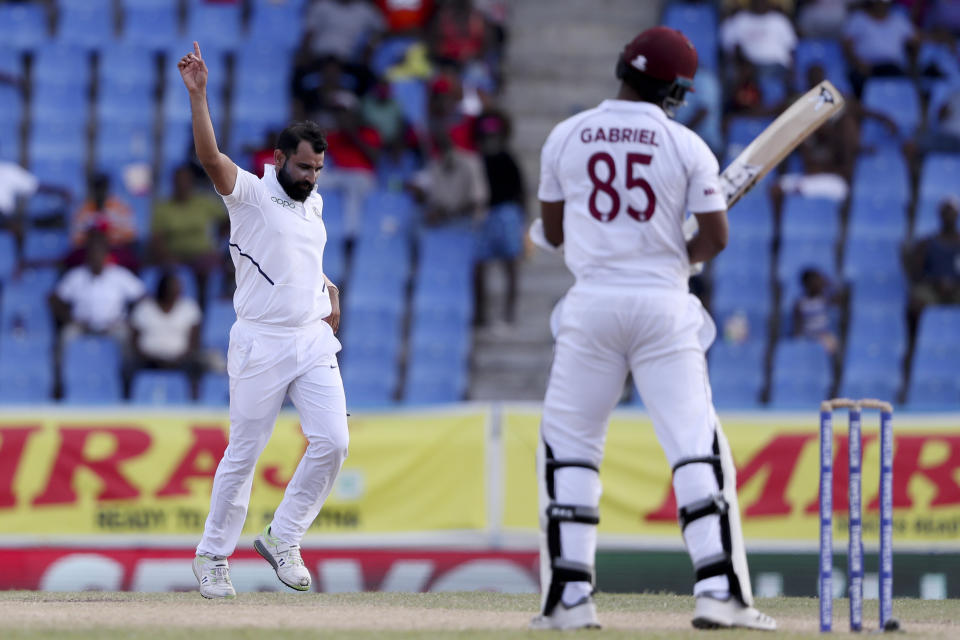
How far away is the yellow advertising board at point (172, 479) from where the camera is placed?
10.8 meters

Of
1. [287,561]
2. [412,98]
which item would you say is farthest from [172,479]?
[412,98]

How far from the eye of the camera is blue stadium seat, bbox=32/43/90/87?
1589 cm

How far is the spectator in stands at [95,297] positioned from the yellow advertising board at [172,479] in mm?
2690

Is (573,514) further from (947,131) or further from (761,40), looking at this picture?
(761,40)

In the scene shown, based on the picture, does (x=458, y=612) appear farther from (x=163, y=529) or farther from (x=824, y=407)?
(x=163, y=529)

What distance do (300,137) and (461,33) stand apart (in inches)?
352

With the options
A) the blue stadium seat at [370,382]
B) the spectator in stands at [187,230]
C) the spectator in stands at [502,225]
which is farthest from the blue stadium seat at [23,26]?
the blue stadium seat at [370,382]

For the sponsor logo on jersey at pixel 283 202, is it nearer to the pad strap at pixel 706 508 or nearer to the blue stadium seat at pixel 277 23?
the pad strap at pixel 706 508

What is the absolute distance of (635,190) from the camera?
6.24 metres

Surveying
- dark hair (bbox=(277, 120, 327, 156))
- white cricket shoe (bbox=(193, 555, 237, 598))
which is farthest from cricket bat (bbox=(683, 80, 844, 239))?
white cricket shoe (bbox=(193, 555, 237, 598))

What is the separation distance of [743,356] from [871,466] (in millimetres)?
2887

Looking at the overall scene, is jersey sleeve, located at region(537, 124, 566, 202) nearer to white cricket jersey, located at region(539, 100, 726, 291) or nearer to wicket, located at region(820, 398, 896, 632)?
white cricket jersey, located at region(539, 100, 726, 291)

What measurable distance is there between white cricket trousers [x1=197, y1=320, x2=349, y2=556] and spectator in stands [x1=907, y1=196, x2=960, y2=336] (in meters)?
7.91

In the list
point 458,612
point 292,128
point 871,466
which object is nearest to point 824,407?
point 458,612
